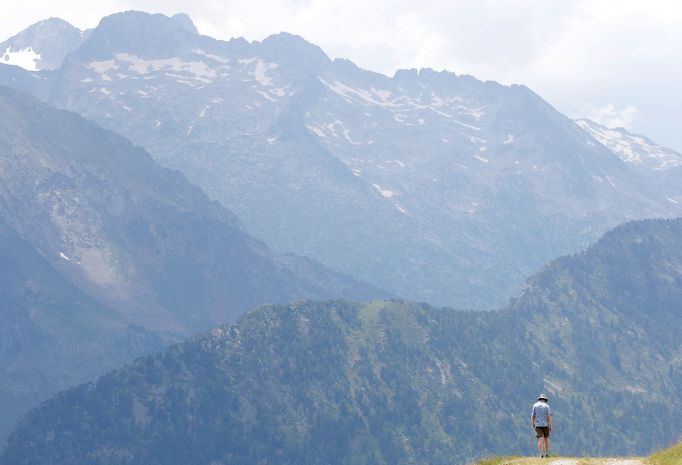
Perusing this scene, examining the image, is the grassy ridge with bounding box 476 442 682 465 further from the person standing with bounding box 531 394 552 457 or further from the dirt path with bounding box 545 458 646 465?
the person standing with bounding box 531 394 552 457

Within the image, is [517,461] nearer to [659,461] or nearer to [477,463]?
[477,463]

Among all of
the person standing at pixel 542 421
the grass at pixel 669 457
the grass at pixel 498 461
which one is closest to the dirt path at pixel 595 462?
the grass at pixel 669 457

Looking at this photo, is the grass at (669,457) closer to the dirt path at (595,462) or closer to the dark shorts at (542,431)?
the dirt path at (595,462)

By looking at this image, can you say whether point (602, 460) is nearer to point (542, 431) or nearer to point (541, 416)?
point (542, 431)

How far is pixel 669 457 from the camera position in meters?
62.9

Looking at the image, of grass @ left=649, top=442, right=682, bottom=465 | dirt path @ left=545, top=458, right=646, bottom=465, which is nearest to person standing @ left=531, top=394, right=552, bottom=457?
dirt path @ left=545, top=458, right=646, bottom=465

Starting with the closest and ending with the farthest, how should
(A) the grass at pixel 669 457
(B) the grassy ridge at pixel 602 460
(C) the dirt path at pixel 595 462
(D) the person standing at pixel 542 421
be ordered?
(A) the grass at pixel 669 457 → (B) the grassy ridge at pixel 602 460 → (C) the dirt path at pixel 595 462 → (D) the person standing at pixel 542 421

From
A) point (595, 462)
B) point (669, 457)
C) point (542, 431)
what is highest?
point (542, 431)

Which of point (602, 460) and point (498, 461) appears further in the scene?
point (498, 461)

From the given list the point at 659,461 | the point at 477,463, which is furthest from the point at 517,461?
the point at 659,461

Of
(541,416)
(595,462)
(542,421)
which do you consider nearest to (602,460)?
(595,462)

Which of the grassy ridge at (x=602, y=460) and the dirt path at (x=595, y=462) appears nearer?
the grassy ridge at (x=602, y=460)

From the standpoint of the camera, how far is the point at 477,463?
6538 centimetres

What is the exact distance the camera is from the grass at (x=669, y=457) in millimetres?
61844
